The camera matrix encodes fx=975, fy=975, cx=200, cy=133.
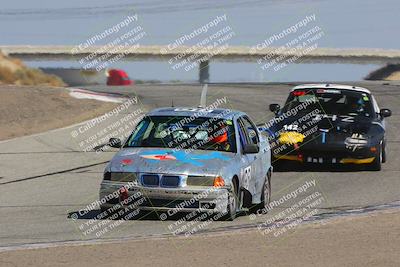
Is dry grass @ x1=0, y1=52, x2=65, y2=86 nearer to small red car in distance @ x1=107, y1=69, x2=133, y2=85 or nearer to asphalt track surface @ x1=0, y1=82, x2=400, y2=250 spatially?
asphalt track surface @ x1=0, y1=82, x2=400, y2=250

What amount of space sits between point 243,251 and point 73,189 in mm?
6263

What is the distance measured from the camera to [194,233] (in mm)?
10250

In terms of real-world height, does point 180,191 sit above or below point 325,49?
above

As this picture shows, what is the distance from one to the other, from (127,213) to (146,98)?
19665 millimetres

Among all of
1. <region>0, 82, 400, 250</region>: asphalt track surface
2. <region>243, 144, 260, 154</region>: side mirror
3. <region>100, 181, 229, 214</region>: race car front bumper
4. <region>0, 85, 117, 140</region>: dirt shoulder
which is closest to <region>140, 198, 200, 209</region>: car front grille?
<region>100, 181, 229, 214</region>: race car front bumper

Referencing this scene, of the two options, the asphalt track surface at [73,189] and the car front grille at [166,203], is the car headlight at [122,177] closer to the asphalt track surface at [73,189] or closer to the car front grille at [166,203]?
the car front grille at [166,203]

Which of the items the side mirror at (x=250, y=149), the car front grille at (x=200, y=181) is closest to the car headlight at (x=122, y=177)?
the car front grille at (x=200, y=181)

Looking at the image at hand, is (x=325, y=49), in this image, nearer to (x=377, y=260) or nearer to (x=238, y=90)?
(x=238, y=90)

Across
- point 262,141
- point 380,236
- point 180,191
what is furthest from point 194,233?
point 262,141

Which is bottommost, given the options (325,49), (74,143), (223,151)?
(325,49)

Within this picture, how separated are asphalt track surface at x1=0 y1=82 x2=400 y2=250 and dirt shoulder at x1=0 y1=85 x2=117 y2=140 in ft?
4.25

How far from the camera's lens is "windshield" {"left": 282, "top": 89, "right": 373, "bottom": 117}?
58.2 ft

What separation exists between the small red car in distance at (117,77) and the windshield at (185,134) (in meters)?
74.9

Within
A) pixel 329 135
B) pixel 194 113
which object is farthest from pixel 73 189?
pixel 329 135
